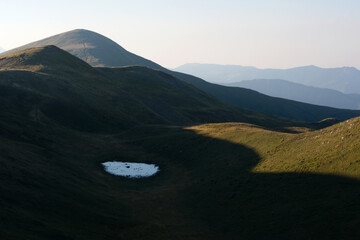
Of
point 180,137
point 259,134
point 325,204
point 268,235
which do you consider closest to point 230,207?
point 268,235

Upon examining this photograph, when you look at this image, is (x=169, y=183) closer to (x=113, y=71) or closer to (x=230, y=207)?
(x=230, y=207)

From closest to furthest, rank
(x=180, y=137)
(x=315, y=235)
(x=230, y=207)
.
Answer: (x=315, y=235), (x=230, y=207), (x=180, y=137)

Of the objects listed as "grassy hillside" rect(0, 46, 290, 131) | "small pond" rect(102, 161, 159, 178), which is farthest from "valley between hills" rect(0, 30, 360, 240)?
"grassy hillside" rect(0, 46, 290, 131)

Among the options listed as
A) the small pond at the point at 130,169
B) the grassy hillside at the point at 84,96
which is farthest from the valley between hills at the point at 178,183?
the grassy hillside at the point at 84,96

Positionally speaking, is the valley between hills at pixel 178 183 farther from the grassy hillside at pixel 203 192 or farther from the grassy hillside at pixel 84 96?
the grassy hillside at pixel 84 96

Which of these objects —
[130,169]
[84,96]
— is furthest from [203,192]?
[84,96]

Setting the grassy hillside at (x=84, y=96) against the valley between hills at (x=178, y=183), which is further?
the grassy hillside at (x=84, y=96)

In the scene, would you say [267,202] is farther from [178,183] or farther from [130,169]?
[130,169]

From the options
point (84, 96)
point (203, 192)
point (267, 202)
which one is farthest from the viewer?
point (84, 96)
